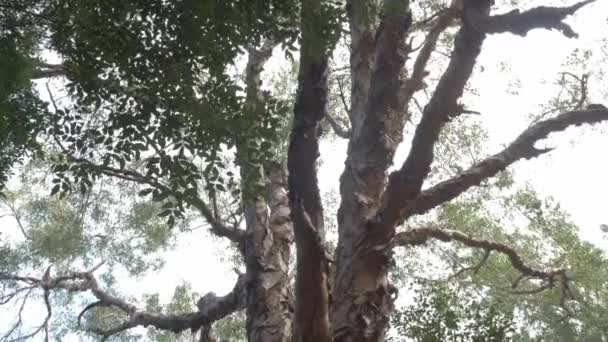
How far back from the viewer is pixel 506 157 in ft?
14.0

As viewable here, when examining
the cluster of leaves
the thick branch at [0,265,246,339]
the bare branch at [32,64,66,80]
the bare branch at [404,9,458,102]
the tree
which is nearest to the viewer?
the tree

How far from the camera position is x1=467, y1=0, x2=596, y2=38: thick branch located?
9.86 ft

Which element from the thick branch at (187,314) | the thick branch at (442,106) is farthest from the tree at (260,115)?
the thick branch at (187,314)

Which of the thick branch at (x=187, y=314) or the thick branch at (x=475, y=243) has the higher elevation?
the thick branch at (x=475, y=243)

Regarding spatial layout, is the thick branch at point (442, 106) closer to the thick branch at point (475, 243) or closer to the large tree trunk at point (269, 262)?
the large tree trunk at point (269, 262)

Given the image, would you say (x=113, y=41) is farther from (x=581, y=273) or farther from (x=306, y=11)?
(x=581, y=273)

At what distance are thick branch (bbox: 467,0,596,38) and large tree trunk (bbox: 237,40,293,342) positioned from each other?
1495 mm

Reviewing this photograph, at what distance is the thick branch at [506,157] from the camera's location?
4188 millimetres

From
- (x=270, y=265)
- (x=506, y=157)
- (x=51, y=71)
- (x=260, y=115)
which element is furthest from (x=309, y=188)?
(x=51, y=71)

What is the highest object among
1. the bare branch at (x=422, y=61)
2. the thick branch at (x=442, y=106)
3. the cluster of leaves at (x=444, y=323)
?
the bare branch at (x=422, y=61)

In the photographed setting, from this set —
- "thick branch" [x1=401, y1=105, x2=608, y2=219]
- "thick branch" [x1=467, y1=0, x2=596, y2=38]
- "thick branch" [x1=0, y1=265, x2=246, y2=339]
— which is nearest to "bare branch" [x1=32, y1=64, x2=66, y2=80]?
"thick branch" [x1=0, y1=265, x2=246, y2=339]

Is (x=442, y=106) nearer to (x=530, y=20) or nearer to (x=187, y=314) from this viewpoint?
(x=530, y=20)

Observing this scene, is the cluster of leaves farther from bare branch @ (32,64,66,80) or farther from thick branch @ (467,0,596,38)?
bare branch @ (32,64,66,80)

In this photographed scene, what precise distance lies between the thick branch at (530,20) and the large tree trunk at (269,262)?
4.91 feet
